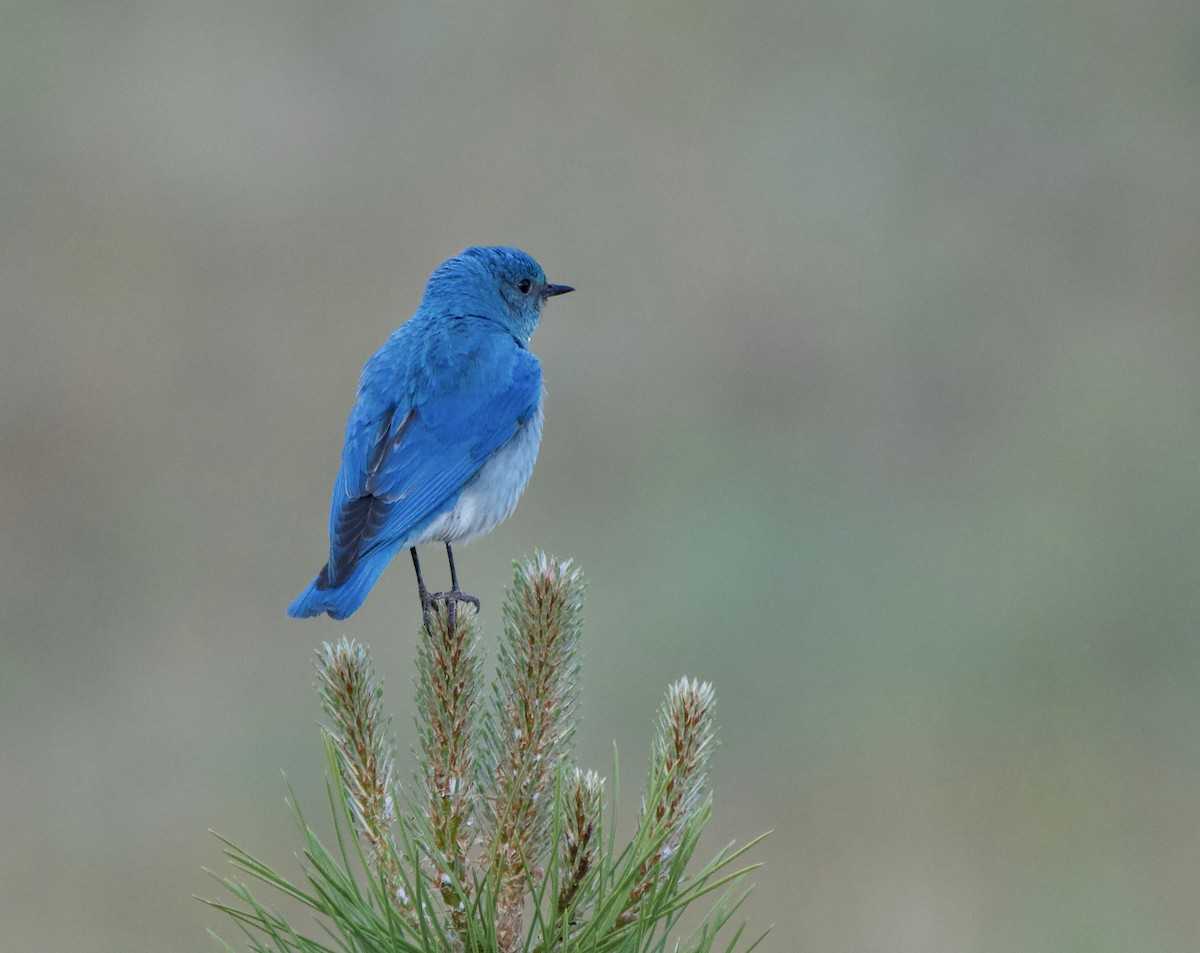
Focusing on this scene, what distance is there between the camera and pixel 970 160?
5.95 meters

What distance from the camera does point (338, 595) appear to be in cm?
208

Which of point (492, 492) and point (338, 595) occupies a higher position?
point (492, 492)

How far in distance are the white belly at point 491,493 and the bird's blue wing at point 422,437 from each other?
4cm

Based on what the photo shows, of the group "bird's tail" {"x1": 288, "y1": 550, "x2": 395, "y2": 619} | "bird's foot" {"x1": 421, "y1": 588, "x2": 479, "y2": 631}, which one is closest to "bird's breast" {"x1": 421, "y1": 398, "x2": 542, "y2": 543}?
"bird's tail" {"x1": 288, "y1": 550, "x2": 395, "y2": 619}

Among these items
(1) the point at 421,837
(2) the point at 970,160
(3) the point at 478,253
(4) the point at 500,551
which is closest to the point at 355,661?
(1) the point at 421,837

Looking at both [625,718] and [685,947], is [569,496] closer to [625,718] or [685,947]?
[625,718]

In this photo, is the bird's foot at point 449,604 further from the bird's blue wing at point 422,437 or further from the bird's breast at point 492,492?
the bird's breast at point 492,492

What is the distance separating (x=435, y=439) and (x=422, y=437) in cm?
3

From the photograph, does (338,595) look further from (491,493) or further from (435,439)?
(491,493)

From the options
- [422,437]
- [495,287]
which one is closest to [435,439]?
[422,437]

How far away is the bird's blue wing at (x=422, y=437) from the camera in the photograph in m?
2.32

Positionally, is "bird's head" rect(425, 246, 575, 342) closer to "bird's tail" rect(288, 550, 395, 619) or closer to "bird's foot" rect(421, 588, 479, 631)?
"bird's tail" rect(288, 550, 395, 619)

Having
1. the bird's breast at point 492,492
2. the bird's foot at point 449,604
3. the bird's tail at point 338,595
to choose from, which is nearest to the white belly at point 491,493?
the bird's breast at point 492,492

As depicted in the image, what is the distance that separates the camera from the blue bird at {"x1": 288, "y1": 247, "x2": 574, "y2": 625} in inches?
90.1
